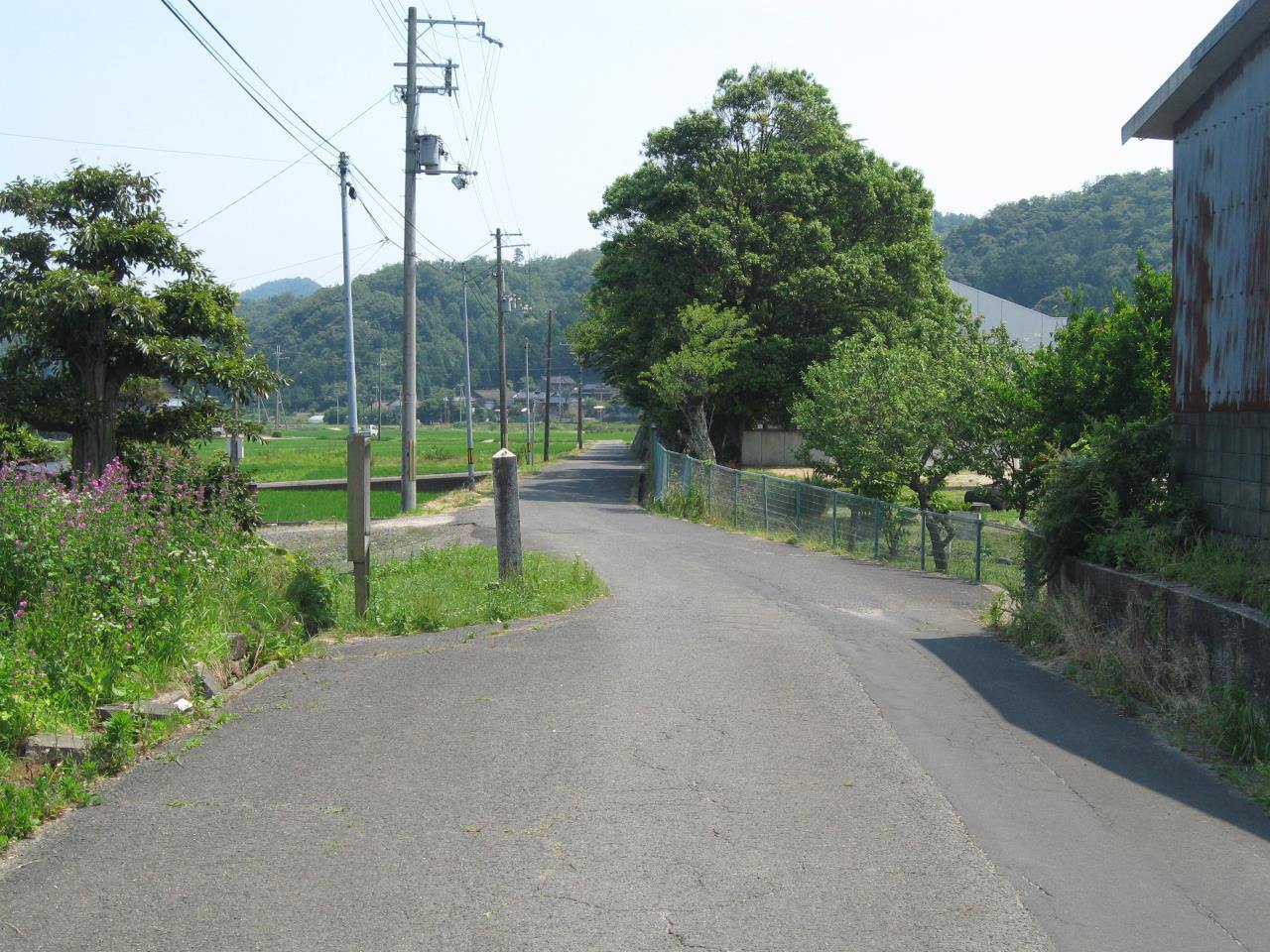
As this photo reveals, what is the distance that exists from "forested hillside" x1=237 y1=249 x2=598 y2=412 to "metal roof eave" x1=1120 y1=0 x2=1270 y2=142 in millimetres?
62287

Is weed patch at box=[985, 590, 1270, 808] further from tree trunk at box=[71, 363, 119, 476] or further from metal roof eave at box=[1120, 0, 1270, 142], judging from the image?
tree trunk at box=[71, 363, 119, 476]

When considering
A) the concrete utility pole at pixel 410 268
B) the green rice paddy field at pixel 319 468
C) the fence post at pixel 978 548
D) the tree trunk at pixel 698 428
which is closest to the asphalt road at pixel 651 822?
the fence post at pixel 978 548

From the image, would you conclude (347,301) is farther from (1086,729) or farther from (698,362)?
(1086,729)

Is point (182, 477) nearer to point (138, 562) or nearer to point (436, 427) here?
point (138, 562)

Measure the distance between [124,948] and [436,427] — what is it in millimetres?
147227

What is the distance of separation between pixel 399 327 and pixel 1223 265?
356 ft

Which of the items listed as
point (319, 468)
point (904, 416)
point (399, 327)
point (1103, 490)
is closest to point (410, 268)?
point (904, 416)

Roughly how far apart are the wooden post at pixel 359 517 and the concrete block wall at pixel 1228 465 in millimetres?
7564

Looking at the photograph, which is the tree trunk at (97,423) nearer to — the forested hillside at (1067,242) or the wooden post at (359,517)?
the wooden post at (359,517)

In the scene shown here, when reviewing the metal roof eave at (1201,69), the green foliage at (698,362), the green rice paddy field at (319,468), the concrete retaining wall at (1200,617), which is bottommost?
the green rice paddy field at (319,468)

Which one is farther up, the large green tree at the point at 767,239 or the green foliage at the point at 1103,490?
the large green tree at the point at 767,239

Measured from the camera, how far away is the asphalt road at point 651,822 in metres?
4.65

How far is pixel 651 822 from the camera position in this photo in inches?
227

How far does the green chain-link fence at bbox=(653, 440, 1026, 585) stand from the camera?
17.8m
